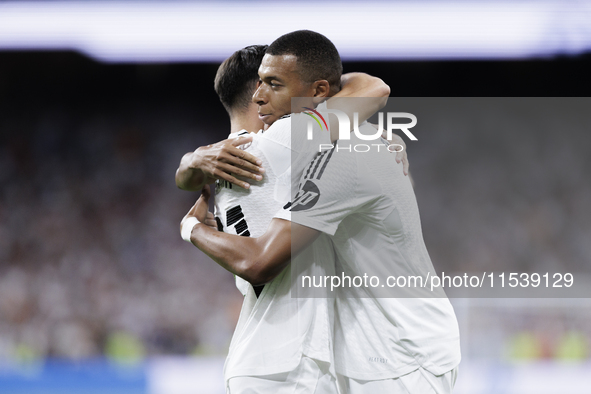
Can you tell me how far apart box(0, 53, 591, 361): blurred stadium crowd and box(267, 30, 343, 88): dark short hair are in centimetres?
548

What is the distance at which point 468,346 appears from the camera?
453cm

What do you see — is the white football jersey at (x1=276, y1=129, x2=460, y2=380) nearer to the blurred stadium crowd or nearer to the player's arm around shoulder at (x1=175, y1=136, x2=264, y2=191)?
the player's arm around shoulder at (x1=175, y1=136, x2=264, y2=191)

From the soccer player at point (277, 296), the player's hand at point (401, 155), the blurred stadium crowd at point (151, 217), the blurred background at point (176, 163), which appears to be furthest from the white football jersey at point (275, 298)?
the blurred stadium crowd at point (151, 217)

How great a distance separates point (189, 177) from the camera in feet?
5.34

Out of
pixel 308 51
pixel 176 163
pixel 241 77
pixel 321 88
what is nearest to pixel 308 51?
pixel 308 51

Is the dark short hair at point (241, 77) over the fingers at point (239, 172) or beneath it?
over

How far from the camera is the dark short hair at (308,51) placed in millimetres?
1548

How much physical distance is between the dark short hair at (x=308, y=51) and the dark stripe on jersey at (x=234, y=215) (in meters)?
0.43

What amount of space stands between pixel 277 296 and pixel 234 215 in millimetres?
256

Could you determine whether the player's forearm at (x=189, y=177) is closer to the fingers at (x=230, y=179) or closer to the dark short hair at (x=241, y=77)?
the fingers at (x=230, y=179)

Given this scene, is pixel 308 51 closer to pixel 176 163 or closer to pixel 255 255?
pixel 255 255

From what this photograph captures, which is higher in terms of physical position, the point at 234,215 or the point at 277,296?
the point at 234,215

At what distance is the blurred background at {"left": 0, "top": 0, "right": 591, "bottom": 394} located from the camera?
21.1 feet

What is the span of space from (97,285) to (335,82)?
6841 mm
